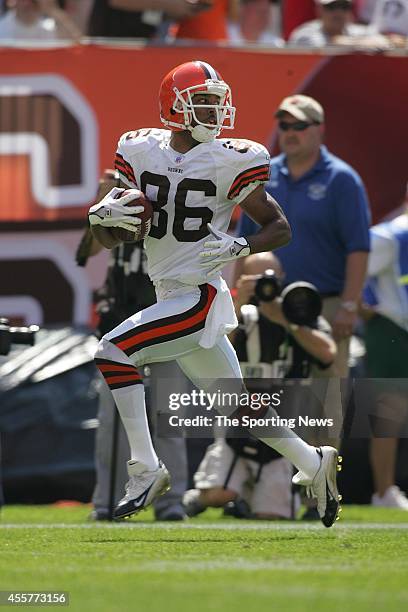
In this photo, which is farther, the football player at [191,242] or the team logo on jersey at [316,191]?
the team logo on jersey at [316,191]

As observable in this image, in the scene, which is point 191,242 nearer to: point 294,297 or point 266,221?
point 266,221

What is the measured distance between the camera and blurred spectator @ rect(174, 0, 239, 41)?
8.65 meters

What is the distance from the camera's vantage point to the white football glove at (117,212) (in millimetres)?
5188

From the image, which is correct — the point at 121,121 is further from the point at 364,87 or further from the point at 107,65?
the point at 364,87

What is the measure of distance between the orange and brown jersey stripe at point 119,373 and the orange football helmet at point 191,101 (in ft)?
3.13

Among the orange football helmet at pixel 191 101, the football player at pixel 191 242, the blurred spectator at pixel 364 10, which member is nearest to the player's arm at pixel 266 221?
the football player at pixel 191 242

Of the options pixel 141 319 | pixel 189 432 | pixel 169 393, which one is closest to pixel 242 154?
pixel 141 319

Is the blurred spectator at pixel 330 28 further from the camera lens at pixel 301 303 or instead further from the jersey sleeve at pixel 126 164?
the jersey sleeve at pixel 126 164

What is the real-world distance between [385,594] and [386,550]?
3.83 ft

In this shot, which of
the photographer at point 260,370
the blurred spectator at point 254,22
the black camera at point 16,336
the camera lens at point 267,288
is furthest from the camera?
the blurred spectator at point 254,22

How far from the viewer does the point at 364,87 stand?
8.12 m

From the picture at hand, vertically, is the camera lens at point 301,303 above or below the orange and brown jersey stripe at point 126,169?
below

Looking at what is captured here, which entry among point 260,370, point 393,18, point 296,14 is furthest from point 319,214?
point 296,14

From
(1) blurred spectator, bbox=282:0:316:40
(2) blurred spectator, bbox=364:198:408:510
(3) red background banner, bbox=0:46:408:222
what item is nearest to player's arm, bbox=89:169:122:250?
(3) red background banner, bbox=0:46:408:222
